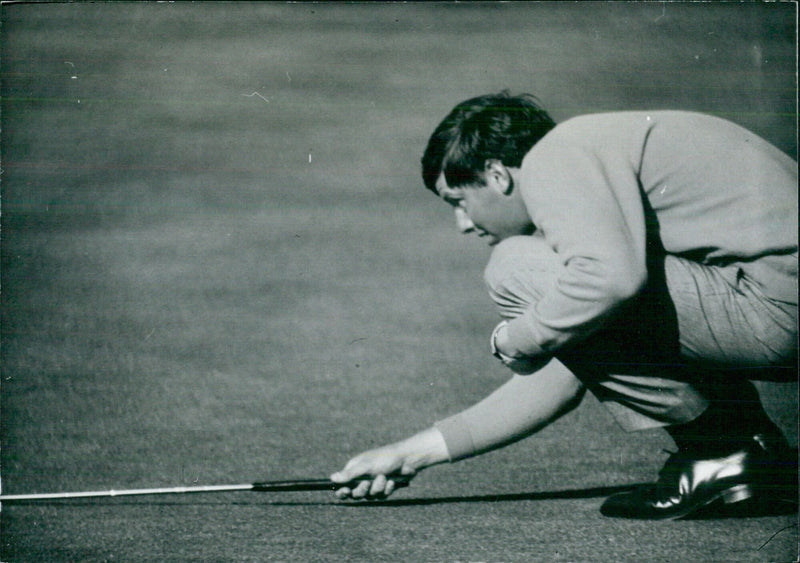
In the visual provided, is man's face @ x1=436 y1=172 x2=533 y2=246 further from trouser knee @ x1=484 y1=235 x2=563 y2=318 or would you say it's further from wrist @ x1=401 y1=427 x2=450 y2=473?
wrist @ x1=401 y1=427 x2=450 y2=473

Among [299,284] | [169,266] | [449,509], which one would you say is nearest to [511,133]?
[449,509]

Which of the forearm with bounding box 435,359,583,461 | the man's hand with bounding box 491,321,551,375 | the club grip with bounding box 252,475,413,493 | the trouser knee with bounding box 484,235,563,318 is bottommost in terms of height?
the club grip with bounding box 252,475,413,493

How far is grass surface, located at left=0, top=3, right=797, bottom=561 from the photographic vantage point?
2219mm

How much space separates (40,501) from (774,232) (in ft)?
5.17

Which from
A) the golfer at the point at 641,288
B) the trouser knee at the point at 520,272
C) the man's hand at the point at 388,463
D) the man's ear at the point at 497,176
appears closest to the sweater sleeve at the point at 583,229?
the golfer at the point at 641,288

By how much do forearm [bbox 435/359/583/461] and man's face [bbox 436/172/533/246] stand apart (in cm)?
30

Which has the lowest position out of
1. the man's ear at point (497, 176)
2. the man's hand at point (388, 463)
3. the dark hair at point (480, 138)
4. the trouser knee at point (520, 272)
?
the man's hand at point (388, 463)

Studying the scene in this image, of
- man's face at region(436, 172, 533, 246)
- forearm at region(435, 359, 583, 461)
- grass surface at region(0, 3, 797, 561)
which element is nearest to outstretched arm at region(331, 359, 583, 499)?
forearm at region(435, 359, 583, 461)

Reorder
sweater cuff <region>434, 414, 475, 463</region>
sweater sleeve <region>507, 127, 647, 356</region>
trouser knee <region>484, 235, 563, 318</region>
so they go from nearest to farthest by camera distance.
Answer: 1. sweater sleeve <region>507, 127, 647, 356</region>
2. trouser knee <region>484, 235, 563, 318</region>
3. sweater cuff <region>434, 414, 475, 463</region>

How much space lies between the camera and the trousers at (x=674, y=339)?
81.6 inches

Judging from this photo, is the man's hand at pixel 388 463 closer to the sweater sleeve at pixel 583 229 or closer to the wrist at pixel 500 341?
the wrist at pixel 500 341

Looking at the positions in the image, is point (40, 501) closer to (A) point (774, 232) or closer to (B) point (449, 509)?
(B) point (449, 509)

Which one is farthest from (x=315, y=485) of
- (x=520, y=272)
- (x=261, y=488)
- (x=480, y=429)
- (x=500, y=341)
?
(x=520, y=272)

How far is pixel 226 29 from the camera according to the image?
248 inches
